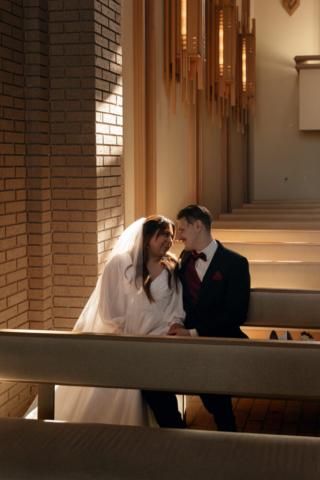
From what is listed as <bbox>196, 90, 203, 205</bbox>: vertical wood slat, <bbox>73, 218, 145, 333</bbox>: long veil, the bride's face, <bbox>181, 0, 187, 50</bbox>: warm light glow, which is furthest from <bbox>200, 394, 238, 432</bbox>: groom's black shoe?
<bbox>196, 90, 203, 205</bbox>: vertical wood slat

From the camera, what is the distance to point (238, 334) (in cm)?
310

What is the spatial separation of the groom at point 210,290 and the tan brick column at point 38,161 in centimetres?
105

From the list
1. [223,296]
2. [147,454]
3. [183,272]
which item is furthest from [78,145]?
[147,454]

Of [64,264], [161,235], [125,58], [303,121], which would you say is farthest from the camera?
[303,121]

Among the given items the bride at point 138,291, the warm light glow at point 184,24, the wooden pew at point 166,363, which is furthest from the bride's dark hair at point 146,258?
the warm light glow at point 184,24

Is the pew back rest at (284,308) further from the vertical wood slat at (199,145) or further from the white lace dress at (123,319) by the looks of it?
the vertical wood slat at (199,145)

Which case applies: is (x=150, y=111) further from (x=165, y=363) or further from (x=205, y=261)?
(x=165, y=363)

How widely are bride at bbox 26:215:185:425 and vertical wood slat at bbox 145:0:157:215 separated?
93.5 inches

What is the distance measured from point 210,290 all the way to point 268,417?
3.52 ft

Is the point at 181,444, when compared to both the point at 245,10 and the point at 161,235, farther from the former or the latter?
the point at 245,10

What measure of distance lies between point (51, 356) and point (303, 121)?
39.0 feet

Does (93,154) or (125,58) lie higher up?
(125,58)

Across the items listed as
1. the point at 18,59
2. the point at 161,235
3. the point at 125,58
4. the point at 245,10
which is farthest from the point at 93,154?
the point at 245,10

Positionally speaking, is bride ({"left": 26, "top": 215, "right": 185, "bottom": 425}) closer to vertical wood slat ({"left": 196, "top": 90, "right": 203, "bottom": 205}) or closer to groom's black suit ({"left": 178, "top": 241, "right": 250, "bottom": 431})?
groom's black suit ({"left": 178, "top": 241, "right": 250, "bottom": 431})
